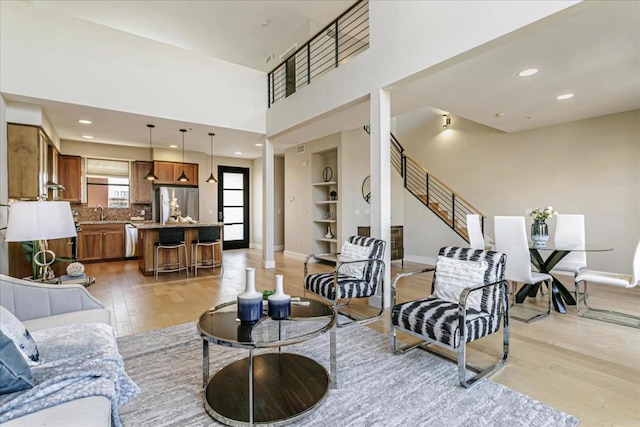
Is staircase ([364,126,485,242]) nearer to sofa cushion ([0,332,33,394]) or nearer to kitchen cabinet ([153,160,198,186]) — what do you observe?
kitchen cabinet ([153,160,198,186])

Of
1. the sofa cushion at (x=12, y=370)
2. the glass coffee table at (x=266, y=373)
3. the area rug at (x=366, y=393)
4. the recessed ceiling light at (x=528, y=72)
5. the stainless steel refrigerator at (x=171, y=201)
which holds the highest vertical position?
→ the recessed ceiling light at (x=528, y=72)

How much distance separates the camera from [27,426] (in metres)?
1.06

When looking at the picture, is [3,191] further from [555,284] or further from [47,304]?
[555,284]

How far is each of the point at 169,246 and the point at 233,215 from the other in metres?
4.08

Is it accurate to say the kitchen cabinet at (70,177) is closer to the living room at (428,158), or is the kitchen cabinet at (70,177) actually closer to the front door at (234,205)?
the living room at (428,158)

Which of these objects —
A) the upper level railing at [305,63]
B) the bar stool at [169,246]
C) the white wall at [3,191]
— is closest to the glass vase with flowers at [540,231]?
the upper level railing at [305,63]

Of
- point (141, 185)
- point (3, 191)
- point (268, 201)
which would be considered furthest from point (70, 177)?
point (268, 201)

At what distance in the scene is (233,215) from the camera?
9.68 meters

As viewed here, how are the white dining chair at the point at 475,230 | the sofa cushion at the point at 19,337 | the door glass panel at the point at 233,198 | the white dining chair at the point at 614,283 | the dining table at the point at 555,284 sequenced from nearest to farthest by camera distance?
the sofa cushion at the point at 19,337 → the white dining chair at the point at 614,283 → the dining table at the point at 555,284 → the white dining chair at the point at 475,230 → the door glass panel at the point at 233,198

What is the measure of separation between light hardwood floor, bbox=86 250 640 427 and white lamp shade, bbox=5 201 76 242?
1.21 meters

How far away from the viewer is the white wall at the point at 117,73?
432 cm

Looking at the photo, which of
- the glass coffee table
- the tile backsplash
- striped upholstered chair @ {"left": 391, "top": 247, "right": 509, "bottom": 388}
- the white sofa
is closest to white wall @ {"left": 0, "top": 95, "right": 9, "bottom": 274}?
the white sofa

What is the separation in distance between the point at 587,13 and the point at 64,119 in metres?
7.36

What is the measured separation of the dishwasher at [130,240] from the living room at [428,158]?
0.60m
